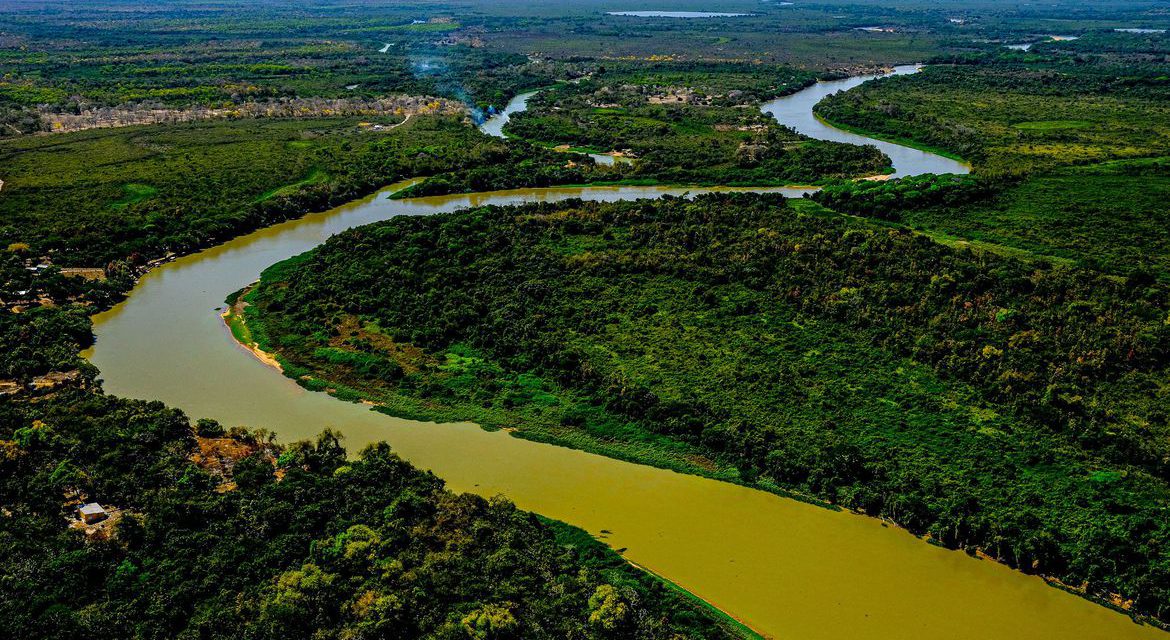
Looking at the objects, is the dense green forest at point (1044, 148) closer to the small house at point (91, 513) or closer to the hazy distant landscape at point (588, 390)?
the hazy distant landscape at point (588, 390)

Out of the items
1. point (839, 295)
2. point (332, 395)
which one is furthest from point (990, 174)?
point (332, 395)

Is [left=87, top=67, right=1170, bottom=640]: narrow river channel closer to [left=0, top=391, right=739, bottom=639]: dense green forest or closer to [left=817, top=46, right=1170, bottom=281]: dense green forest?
[left=0, top=391, right=739, bottom=639]: dense green forest

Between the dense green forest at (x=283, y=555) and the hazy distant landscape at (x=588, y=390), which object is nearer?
the dense green forest at (x=283, y=555)

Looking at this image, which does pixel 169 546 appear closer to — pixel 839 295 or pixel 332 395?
pixel 332 395

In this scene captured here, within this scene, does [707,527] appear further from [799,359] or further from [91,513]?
[91,513]

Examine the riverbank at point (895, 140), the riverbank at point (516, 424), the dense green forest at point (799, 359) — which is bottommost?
the riverbank at point (516, 424)

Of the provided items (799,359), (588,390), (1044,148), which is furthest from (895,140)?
(588,390)

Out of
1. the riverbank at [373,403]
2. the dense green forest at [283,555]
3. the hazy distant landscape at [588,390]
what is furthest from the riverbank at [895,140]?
the dense green forest at [283,555]
